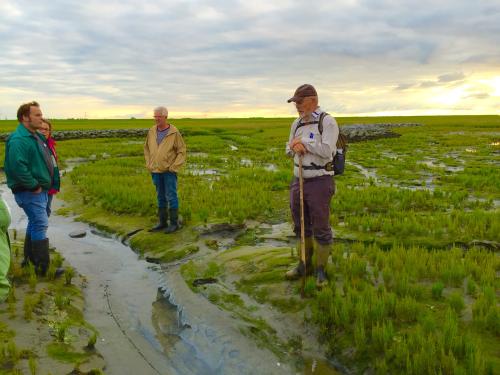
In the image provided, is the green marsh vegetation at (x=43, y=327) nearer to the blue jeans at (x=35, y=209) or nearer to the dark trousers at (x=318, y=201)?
the blue jeans at (x=35, y=209)

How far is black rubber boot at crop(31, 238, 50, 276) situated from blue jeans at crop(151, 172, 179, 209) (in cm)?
332

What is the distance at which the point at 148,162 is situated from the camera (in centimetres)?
988

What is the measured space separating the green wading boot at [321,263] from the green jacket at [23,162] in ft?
15.0

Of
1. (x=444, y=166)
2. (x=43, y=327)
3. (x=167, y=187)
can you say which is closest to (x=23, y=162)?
(x=43, y=327)

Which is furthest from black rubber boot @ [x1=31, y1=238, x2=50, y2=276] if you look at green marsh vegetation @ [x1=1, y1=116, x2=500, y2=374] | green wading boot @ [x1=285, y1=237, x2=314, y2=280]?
green wading boot @ [x1=285, y1=237, x2=314, y2=280]

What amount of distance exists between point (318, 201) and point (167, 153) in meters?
4.70

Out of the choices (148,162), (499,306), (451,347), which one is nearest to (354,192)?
(148,162)

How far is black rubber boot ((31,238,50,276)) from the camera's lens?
6.99 meters

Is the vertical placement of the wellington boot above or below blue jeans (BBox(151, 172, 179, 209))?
below

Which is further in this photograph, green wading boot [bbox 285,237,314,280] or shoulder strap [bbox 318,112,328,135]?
green wading boot [bbox 285,237,314,280]

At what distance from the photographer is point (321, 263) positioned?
642cm

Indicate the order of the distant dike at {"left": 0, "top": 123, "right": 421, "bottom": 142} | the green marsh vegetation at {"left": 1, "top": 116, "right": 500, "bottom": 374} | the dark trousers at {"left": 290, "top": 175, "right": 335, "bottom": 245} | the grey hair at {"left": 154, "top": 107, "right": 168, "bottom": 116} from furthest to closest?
the distant dike at {"left": 0, "top": 123, "right": 421, "bottom": 142}
the grey hair at {"left": 154, "top": 107, "right": 168, "bottom": 116}
the dark trousers at {"left": 290, "top": 175, "right": 335, "bottom": 245}
the green marsh vegetation at {"left": 1, "top": 116, "right": 500, "bottom": 374}

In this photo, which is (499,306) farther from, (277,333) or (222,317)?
(222,317)

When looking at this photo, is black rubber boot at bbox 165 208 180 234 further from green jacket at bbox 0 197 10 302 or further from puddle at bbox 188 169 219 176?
puddle at bbox 188 169 219 176
